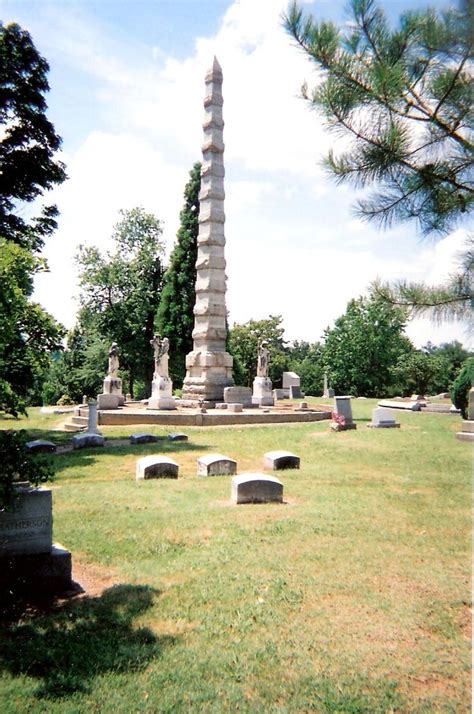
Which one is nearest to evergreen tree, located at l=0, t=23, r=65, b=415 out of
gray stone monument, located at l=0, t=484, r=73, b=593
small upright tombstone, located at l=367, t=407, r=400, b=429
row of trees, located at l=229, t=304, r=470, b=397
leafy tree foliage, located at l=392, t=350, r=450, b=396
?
gray stone monument, located at l=0, t=484, r=73, b=593

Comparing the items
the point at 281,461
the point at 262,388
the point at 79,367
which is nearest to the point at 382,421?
the point at 281,461

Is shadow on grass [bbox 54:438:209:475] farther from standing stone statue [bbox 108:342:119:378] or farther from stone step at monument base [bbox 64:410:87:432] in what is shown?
standing stone statue [bbox 108:342:119:378]

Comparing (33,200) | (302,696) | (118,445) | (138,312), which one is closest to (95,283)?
(138,312)

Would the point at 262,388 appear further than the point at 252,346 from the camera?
No

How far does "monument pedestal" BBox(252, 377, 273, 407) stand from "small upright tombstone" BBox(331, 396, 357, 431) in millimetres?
8218

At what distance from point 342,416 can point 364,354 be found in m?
26.2

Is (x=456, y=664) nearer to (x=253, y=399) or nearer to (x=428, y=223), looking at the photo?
(x=428, y=223)

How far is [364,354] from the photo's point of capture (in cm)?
4338

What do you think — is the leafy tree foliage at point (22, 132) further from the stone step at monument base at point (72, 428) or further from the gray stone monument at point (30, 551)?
the gray stone monument at point (30, 551)

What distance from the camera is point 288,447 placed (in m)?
14.9

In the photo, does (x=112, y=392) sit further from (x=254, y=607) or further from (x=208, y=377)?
(x=254, y=607)

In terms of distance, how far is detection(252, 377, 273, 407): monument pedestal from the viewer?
2653 centimetres

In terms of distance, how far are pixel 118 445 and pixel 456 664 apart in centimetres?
1230

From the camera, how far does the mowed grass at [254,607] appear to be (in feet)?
12.1
